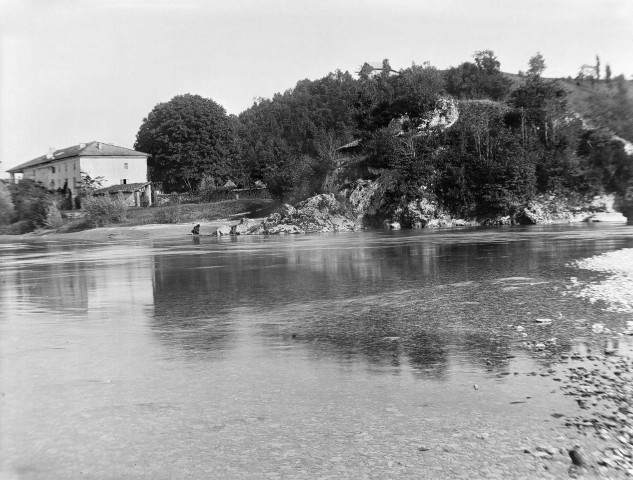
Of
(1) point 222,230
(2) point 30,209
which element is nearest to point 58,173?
(2) point 30,209

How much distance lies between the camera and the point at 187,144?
340 ft

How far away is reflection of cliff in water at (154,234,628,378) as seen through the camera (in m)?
10.8

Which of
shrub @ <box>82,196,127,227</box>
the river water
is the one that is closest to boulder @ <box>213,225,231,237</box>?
shrub @ <box>82,196,127,227</box>

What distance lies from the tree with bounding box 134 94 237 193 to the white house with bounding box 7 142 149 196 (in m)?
2.83

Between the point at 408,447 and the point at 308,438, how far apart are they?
1.04 m

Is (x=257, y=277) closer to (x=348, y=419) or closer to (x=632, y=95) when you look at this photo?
(x=348, y=419)

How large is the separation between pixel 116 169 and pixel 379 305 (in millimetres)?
97545

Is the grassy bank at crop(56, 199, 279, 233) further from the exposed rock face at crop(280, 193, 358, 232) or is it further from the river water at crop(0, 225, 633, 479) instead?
the river water at crop(0, 225, 633, 479)

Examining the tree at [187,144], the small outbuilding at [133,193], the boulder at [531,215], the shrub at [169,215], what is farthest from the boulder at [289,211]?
the tree at [187,144]

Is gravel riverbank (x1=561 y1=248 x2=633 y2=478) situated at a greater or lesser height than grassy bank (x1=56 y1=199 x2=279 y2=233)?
lesser

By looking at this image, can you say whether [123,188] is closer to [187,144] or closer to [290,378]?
[187,144]

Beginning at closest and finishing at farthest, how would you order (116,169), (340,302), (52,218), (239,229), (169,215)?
1. (340,302)
2. (239,229)
3. (169,215)
4. (52,218)
5. (116,169)

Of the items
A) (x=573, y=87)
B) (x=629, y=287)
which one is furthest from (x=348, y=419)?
(x=573, y=87)

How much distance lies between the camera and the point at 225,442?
6.43m
